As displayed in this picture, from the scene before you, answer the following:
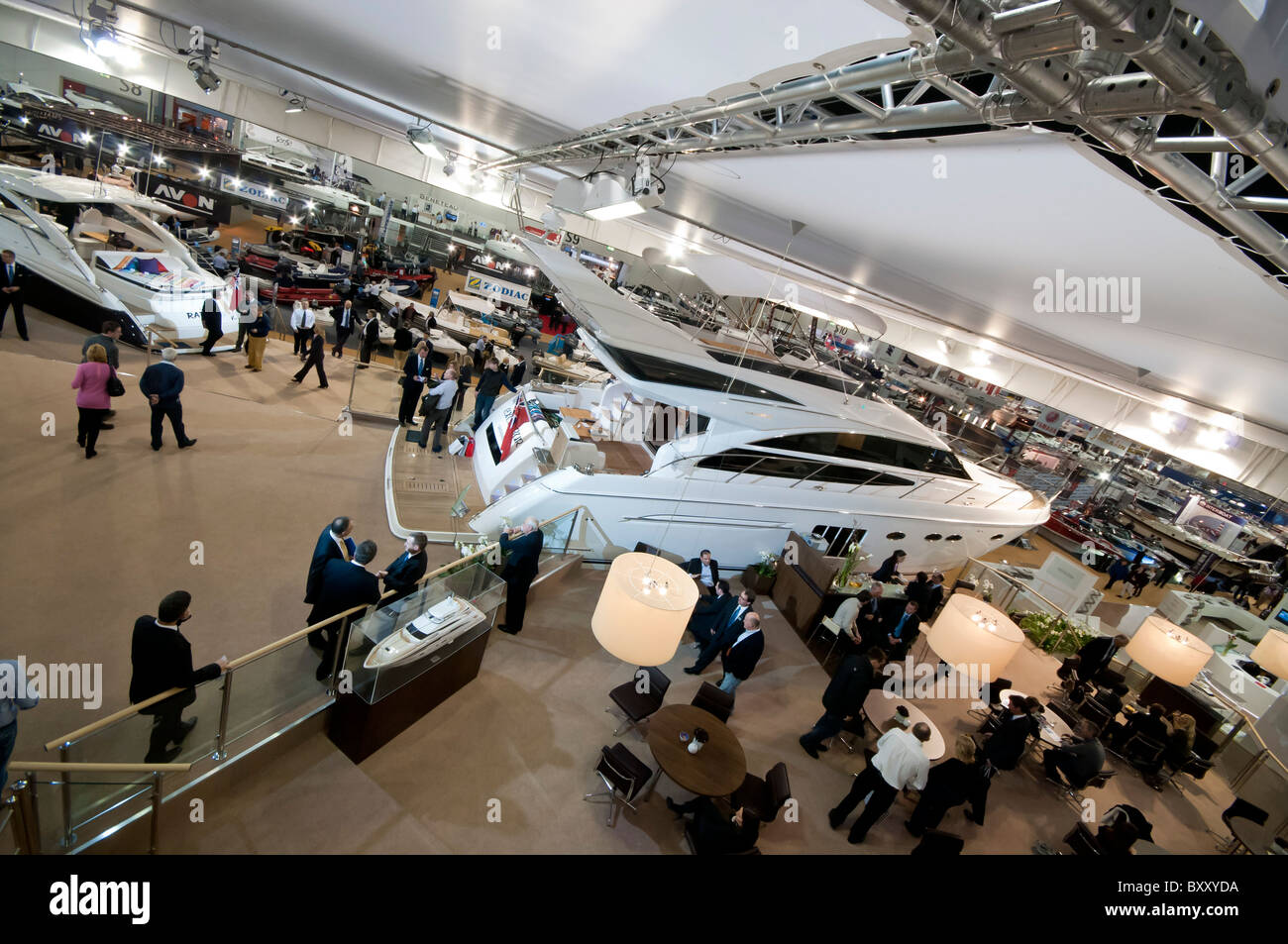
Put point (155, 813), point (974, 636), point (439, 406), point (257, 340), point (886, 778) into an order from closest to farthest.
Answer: point (155, 813) → point (886, 778) → point (974, 636) → point (439, 406) → point (257, 340)

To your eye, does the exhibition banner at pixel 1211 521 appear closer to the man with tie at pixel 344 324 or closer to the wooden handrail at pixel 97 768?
the wooden handrail at pixel 97 768

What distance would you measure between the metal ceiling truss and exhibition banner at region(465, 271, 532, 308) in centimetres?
1655

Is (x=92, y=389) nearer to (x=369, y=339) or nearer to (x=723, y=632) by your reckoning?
(x=369, y=339)

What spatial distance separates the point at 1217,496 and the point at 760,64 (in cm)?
1903

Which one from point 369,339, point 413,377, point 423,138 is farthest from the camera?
point 369,339

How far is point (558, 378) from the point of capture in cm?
1252

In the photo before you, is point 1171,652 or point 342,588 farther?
point 1171,652

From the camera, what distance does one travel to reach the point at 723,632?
611cm

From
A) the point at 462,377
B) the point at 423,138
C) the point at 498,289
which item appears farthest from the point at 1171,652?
the point at 498,289

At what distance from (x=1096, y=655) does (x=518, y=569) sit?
8.27 m

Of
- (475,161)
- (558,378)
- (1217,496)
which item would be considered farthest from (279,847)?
(1217,496)

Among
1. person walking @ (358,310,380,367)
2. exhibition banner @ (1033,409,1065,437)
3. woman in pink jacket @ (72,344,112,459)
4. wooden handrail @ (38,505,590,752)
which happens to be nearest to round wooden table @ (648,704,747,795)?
wooden handrail @ (38,505,590,752)

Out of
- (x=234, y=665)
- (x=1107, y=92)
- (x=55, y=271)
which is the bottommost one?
(x=234, y=665)
